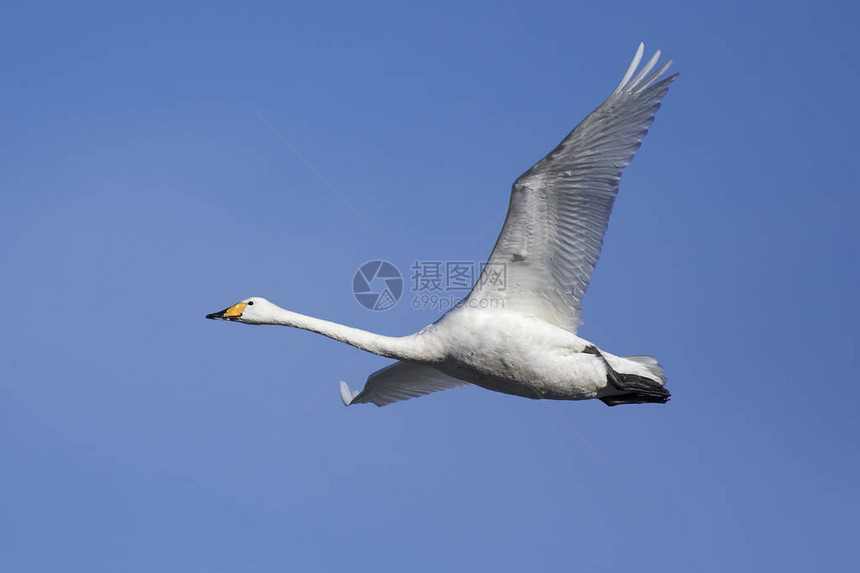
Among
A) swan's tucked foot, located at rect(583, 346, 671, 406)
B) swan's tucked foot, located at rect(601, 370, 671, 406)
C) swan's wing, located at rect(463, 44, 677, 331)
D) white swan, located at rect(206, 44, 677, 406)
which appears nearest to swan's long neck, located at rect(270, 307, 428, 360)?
white swan, located at rect(206, 44, 677, 406)

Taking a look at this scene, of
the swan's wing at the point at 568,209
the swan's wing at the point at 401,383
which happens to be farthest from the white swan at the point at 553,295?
the swan's wing at the point at 401,383

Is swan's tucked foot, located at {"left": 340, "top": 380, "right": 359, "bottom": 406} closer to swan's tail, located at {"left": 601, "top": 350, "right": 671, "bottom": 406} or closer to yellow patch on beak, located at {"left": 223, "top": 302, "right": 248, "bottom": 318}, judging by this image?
yellow patch on beak, located at {"left": 223, "top": 302, "right": 248, "bottom": 318}

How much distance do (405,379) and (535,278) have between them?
3.78 m

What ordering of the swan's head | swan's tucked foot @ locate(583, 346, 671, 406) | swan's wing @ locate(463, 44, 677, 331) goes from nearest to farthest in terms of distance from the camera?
swan's wing @ locate(463, 44, 677, 331) → swan's tucked foot @ locate(583, 346, 671, 406) → the swan's head

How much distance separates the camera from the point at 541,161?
14961 mm

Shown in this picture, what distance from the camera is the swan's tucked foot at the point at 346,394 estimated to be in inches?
769

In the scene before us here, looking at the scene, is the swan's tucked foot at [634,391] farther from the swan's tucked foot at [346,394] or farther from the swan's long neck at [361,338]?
the swan's tucked foot at [346,394]

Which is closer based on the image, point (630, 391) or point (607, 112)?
point (607, 112)

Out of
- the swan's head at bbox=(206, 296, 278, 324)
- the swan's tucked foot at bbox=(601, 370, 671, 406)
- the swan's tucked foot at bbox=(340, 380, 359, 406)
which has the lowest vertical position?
the swan's tucked foot at bbox=(601, 370, 671, 406)

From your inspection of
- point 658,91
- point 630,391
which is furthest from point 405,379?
point 658,91

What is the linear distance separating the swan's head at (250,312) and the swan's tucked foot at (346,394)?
8.89 ft

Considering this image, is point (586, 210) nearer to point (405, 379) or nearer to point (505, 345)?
point (505, 345)

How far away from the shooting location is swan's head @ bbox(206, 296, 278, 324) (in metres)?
17.4

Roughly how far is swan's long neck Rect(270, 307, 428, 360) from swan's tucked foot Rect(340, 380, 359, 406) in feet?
8.76
